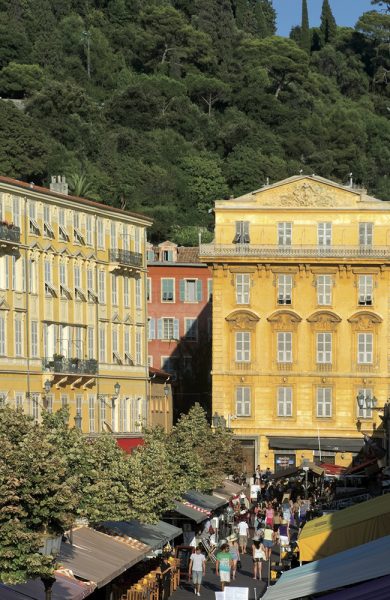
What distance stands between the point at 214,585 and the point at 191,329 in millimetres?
63650

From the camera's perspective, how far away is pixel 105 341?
293 feet

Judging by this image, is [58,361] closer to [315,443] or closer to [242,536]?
[315,443]

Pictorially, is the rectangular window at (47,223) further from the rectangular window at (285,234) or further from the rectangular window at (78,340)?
the rectangular window at (285,234)

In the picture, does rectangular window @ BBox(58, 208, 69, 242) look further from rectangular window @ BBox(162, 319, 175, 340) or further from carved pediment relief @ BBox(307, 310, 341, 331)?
rectangular window @ BBox(162, 319, 175, 340)

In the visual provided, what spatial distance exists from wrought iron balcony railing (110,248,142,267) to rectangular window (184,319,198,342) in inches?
871

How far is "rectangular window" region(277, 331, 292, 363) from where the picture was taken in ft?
331

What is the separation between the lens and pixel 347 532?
122ft

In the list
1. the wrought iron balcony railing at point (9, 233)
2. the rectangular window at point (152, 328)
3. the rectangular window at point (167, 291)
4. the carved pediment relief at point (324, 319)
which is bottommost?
the rectangular window at point (152, 328)

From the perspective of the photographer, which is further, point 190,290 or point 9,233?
point 190,290

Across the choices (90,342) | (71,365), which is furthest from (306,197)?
(71,365)

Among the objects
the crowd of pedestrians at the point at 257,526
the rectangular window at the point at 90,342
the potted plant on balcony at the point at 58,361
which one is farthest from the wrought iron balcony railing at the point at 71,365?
the crowd of pedestrians at the point at 257,526

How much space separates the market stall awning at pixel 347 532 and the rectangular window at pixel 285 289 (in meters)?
60.2

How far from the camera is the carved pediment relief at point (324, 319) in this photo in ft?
331

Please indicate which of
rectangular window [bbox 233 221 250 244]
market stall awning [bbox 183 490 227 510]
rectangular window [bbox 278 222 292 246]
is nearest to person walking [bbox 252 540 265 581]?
market stall awning [bbox 183 490 227 510]
